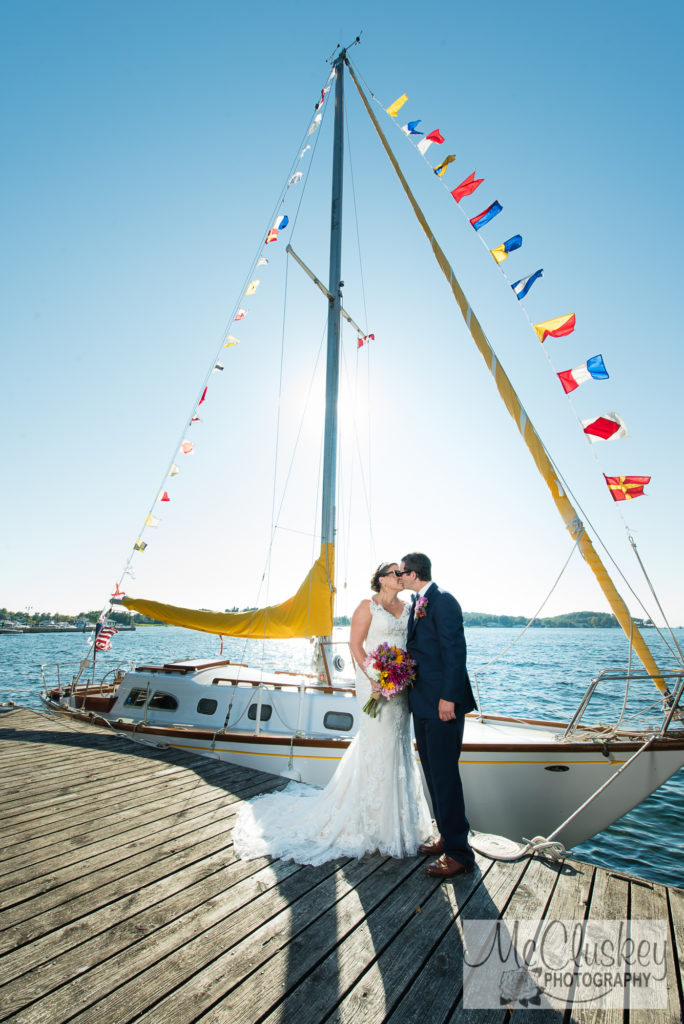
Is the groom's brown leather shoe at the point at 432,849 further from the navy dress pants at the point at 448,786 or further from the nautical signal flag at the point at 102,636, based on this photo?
the nautical signal flag at the point at 102,636

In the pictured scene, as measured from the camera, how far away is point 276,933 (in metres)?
2.83

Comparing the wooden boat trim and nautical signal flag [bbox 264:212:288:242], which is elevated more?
nautical signal flag [bbox 264:212:288:242]

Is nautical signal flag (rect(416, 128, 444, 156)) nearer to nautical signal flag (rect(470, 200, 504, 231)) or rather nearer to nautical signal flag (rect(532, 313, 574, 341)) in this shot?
nautical signal flag (rect(470, 200, 504, 231))

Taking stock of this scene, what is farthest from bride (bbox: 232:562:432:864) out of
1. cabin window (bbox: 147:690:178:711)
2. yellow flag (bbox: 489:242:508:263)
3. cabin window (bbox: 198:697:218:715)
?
yellow flag (bbox: 489:242:508:263)

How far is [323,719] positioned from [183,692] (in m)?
2.93

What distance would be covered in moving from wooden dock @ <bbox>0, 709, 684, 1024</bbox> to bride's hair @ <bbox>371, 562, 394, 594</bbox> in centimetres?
221

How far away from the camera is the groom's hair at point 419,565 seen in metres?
4.04

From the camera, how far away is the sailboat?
6055 millimetres

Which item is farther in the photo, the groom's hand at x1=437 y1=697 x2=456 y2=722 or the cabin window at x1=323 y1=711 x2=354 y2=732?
the cabin window at x1=323 y1=711 x2=354 y2=732

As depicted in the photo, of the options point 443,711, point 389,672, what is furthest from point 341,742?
point 443,711

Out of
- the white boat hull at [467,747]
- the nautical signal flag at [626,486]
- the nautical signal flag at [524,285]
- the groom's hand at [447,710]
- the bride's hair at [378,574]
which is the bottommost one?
the white boat hull at [467,747]

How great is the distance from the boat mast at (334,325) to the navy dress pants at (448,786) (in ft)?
19.6

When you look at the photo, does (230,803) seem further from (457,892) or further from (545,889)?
(545,889)

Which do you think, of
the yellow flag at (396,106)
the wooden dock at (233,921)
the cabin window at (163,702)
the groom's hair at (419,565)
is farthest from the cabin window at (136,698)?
the yellow flag at (396,106)
